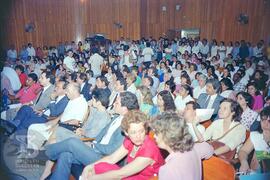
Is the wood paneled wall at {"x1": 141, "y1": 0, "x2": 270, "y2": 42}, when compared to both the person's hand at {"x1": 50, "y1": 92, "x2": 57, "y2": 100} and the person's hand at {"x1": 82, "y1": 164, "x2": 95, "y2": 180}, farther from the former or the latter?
the person's hand at {"x1": 82, "y1": 164, "x2": 95, "y2": 180}

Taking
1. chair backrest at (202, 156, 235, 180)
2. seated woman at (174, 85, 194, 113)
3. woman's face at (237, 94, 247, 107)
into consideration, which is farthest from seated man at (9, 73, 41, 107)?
chair backrest at (202, 156, 235, 180)

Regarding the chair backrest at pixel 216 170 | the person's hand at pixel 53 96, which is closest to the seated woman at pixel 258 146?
the chair backrest at pixel 216 170

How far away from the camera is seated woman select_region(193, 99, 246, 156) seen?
9.70 feet

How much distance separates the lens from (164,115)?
221 cm

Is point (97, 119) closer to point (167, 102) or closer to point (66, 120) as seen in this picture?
point (66, 120)

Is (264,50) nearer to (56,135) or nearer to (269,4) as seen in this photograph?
(269,4)

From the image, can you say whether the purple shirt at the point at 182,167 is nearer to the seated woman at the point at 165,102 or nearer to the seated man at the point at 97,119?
the seated man at the point at 97,119

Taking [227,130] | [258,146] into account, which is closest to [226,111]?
[227,130]

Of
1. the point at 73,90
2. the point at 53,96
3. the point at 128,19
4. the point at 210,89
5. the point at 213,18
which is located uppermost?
the point at 128,19

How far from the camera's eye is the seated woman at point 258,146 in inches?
109

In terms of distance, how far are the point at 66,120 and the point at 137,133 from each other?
1738mm

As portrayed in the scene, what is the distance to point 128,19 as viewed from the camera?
1499cm

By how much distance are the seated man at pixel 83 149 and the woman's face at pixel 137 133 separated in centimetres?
55

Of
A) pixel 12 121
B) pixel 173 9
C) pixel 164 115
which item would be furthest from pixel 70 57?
pixel 173 9
